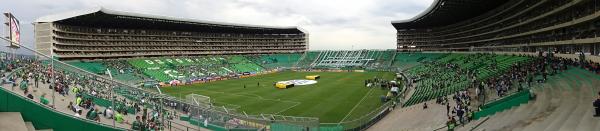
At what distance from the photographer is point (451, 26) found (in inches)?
3829

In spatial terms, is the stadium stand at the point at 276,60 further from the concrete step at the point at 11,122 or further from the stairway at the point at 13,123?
the concrete step at the point at 11,122

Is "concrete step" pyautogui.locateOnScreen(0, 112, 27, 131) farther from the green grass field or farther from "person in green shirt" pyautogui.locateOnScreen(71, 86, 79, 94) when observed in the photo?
the green grass field

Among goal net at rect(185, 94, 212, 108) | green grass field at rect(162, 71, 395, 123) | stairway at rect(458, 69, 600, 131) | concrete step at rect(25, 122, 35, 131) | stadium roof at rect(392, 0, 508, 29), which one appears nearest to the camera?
concrete step at rect(25, 122, 35, 131)

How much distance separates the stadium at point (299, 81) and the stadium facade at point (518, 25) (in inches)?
8.8

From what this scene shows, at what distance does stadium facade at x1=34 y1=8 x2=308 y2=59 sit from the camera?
74812 millimetres

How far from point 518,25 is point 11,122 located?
56186 mm

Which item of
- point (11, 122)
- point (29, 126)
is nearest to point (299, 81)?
point (29, 126)

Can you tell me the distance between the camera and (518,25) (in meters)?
55.2

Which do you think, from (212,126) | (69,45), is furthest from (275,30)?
(212,126)

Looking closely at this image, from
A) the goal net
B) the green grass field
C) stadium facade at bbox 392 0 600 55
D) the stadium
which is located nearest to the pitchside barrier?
the stadium

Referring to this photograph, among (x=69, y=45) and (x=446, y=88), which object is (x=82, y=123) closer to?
(x=446, y=88)

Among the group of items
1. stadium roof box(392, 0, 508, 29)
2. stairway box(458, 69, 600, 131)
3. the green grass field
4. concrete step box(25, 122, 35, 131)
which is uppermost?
stadium roof box(392, 0, 508, 29)

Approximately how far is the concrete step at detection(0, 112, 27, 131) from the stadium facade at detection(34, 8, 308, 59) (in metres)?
56.9

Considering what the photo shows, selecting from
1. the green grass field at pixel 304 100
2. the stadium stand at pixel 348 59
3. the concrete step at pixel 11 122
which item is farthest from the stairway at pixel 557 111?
the stadium stand at pixel 348 59
